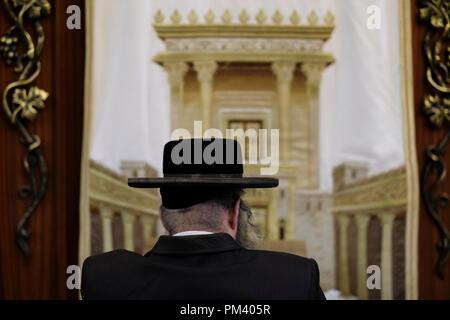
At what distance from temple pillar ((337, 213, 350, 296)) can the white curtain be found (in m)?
0.15

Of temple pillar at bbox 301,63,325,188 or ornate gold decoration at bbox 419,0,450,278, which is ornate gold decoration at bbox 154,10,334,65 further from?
ornate gold decoration at bbox 419,0,450,278

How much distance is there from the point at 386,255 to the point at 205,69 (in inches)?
41.4

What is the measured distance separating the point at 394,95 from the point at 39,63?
1.43 m

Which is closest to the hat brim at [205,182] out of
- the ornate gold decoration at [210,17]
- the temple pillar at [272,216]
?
the temple pillar at [272,216]

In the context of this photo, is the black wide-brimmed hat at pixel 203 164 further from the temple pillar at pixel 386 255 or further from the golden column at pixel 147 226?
the temple pillar at pixel 386 255

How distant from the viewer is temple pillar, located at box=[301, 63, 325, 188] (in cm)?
201

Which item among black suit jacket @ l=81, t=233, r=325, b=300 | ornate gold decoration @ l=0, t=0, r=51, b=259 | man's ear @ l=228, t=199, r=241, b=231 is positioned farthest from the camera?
ornate gold decoration @ l=0, t=0, r=51, b=259

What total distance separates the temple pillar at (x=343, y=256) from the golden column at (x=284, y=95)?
0.35m

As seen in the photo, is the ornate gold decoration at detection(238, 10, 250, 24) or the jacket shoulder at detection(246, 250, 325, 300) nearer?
the jacket shoulder at detection(246, 250, 325, 300)

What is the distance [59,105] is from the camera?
1982 millimetres

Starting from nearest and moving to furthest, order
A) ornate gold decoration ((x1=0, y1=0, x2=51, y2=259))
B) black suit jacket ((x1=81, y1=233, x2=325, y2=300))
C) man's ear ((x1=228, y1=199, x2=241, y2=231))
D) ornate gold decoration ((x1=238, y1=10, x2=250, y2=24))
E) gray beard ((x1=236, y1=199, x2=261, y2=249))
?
black suit jacket ((x1=81, y1=233, x2=325, y2=300)), man's ear ((x1=228, y1=199, x2=241, y2=231)), gray beard ((x1=236, y1=199, x2=261, y2=249)), ornate gold decoration ((x1=0, y1=0, x2=51, y2=259)), ornate gold decoration ((x1=238, y1=10, x2=250, y2=24))

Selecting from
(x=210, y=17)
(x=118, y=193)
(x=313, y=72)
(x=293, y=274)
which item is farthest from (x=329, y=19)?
(x=293, y=274)

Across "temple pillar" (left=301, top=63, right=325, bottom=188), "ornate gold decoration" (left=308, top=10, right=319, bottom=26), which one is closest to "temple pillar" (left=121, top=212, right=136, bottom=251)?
"temple pillar" (left=301, top=63, right=325, bottom=188)

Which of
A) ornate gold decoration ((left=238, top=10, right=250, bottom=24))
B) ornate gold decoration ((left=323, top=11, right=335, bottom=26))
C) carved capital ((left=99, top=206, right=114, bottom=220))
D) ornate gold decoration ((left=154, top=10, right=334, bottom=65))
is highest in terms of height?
ornate gold decoration ((left=238, top=10, right=250, bottom=24))
